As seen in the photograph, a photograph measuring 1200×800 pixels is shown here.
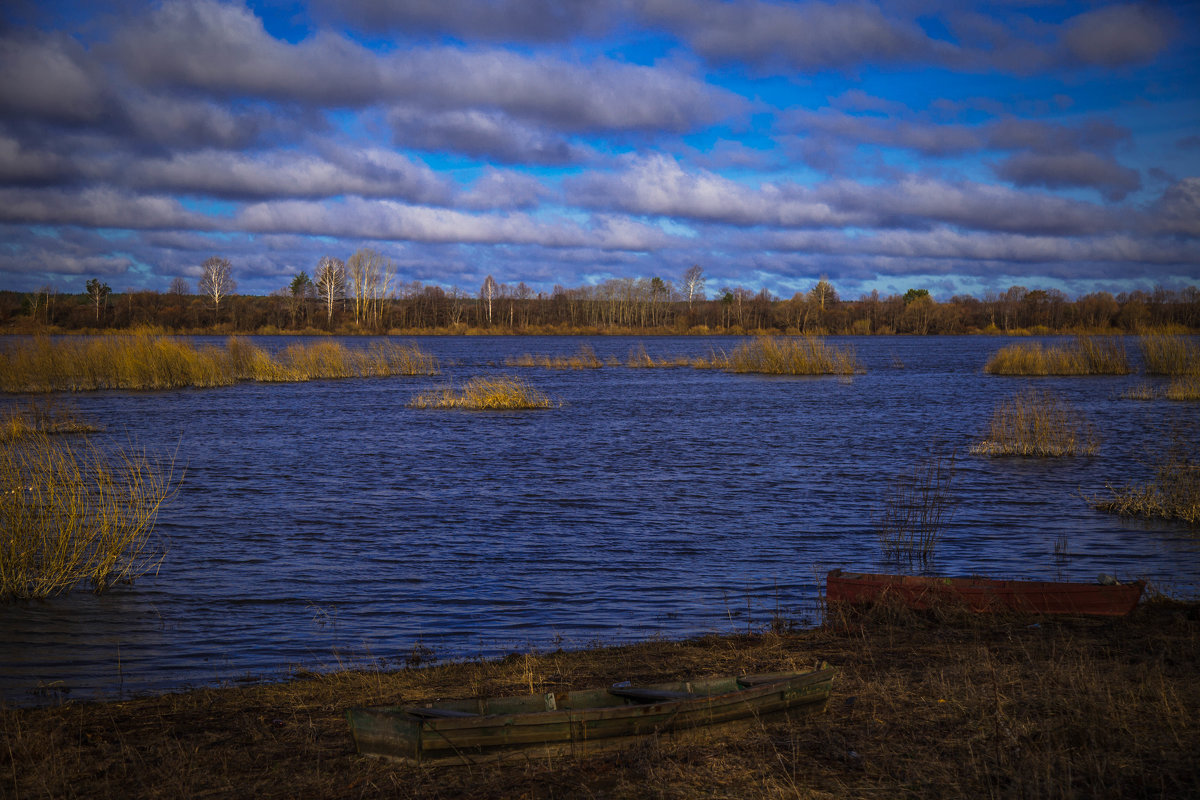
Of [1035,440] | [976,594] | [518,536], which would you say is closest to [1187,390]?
[1035,440]

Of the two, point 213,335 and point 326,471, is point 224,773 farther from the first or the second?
point 213,335

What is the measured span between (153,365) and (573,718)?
41.2 m

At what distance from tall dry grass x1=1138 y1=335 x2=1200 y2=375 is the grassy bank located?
107 ft

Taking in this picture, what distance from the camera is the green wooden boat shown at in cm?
559

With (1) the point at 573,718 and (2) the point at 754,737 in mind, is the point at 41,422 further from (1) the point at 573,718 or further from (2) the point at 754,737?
(2) the point at 754,737

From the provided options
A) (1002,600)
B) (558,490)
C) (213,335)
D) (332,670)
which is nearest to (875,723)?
(1002,600)

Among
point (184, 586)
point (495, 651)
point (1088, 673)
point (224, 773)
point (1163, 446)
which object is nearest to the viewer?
point (224, 773)

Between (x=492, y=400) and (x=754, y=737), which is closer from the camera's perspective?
(x=754, y=737)

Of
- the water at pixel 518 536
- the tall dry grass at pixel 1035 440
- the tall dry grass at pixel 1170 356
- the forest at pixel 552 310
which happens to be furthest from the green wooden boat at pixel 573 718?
the forest at pixel 552 310

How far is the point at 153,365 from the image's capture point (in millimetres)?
41188

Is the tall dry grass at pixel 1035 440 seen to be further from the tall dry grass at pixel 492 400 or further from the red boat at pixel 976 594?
the tall dry grass at pixel 492 400

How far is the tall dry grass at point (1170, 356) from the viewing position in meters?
36.2

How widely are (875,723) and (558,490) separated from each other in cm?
1246

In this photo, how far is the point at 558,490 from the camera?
18.5m
